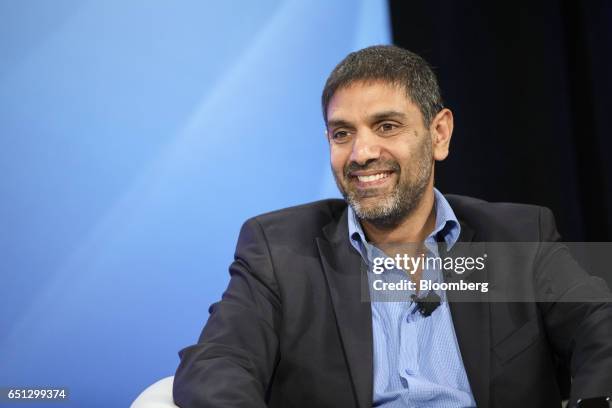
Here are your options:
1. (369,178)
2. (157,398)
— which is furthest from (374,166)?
(157,398)

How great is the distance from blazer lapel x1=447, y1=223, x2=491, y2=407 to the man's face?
0.31 m

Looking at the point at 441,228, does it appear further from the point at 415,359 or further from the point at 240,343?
the point at 240,343

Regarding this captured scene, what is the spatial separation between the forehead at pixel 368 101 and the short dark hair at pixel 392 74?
0.06ft

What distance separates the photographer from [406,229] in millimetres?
2240

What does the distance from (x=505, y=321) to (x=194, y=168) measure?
1.43m

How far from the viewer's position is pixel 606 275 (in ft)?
10.5

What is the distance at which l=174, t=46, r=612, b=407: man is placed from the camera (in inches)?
75.5

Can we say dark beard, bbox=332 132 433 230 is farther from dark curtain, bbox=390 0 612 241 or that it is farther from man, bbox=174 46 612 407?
dark curtain, bbox=390 0 612 241

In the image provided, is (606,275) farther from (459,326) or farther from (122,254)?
(122,254)

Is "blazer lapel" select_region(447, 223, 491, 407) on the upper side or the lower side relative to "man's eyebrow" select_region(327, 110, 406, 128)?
lower

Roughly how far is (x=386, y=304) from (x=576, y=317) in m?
0.53

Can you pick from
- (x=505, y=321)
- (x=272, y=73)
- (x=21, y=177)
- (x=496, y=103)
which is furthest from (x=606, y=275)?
(x=21, y=177)

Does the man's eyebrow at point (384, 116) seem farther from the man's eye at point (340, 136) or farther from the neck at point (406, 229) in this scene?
the neck at point (406, 229)

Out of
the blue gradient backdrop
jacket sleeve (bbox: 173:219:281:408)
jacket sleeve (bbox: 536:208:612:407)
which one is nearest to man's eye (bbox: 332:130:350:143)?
jacket sleeve (bbox: 173:219:281:408)
